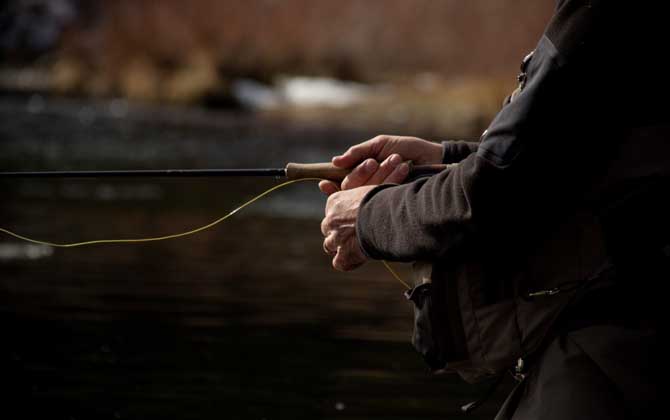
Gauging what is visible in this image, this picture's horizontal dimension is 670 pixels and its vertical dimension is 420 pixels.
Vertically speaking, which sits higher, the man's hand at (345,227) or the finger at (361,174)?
the finger at (361,174)

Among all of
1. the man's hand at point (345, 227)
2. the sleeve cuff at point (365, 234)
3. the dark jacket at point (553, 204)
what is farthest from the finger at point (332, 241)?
the dark jacket at point (553, 204)

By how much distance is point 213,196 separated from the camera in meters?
19.0

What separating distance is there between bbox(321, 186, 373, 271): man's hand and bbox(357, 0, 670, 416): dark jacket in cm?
18

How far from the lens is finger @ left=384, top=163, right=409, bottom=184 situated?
2674 millimetres

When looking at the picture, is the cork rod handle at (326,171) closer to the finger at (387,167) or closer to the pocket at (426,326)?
the finger at (387,167)

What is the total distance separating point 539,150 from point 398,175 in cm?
54

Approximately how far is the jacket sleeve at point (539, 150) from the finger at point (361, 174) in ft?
1.47

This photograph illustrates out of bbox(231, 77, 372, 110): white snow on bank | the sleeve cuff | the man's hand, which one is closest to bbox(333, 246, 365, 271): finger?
the man's hand

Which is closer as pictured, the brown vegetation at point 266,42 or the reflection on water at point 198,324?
the reflection on water at point 198,324

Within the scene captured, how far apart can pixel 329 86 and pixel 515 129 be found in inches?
1656

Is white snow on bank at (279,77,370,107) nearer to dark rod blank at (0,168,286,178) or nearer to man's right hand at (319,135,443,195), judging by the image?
dark rod blank at (0,168,286,178)

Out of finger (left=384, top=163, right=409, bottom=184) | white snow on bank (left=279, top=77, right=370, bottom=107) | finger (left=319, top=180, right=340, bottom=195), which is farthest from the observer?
white snow on bank (left=279, top=77, right=370, bottom=107)

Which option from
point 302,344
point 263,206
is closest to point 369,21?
point 263,206

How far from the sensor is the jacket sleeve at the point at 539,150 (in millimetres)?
2143
